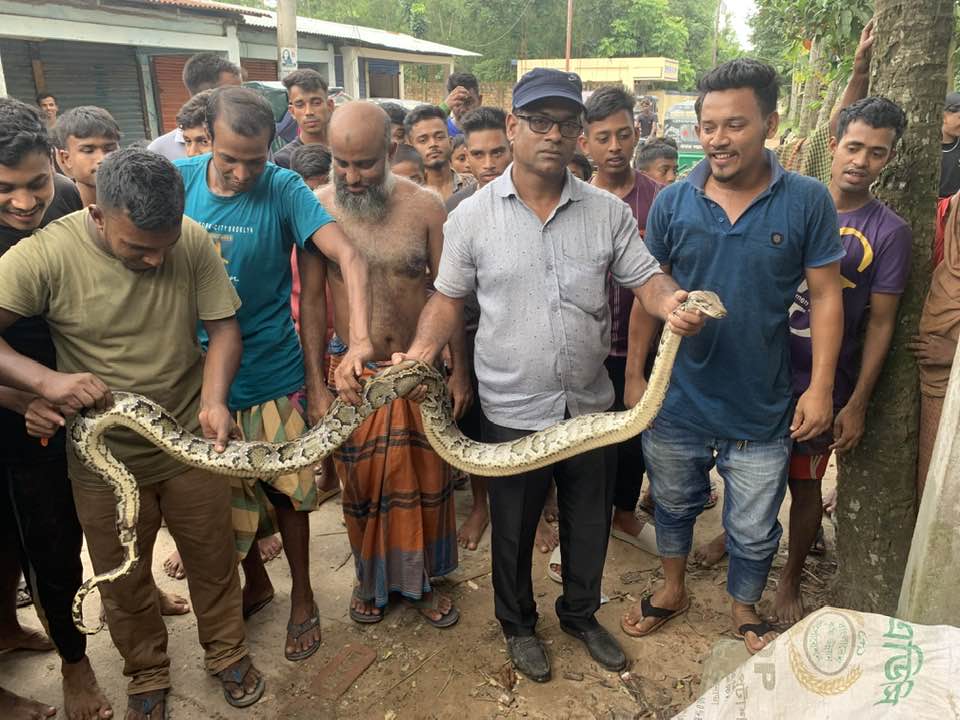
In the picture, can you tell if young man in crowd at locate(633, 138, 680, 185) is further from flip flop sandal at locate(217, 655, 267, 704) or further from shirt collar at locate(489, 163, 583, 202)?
flip flop sandal at locate(217, 655, 267, 704)

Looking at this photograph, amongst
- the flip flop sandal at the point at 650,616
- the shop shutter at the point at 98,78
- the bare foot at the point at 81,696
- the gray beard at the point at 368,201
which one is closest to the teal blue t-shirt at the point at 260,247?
the gray beard at the point at 368,201

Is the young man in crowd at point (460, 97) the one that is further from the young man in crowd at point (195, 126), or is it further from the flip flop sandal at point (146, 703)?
the flip flop sandal at point (146, 703)

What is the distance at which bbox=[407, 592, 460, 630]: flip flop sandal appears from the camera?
14.6 ft

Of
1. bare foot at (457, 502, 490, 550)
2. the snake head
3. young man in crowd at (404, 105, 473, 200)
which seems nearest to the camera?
the snake head

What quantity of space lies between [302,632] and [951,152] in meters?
7.25

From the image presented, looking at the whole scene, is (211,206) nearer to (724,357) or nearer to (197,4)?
(724,357)

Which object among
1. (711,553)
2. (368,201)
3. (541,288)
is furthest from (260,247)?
(711,553)

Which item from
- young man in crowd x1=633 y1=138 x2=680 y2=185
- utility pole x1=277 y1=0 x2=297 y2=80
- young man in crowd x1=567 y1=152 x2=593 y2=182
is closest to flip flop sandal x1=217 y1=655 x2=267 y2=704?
young man in crowd x1=567 y1=152 x2=593 y2=182

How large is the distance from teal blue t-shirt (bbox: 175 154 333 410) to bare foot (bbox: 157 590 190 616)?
5.11ft

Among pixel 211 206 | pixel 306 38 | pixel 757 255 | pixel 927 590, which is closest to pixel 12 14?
pixel 306 38

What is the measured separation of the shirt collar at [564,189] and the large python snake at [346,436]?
822 millimetres

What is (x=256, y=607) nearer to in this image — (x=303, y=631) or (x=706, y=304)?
(x=303, y=631)

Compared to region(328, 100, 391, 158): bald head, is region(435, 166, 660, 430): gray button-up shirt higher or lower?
lower

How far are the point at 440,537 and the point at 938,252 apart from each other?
3453 mm
